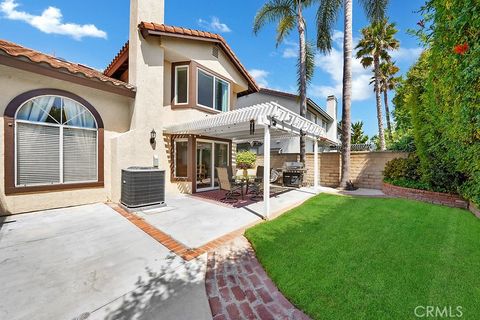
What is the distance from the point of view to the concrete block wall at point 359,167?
44.6 feet

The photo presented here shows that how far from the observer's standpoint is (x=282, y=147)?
2467 centimetres

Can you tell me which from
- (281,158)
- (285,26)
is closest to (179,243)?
(281,158)

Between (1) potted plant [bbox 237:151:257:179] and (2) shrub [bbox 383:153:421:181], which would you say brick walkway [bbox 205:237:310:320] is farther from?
(1) potted plant [bbox 237:151:257:179]

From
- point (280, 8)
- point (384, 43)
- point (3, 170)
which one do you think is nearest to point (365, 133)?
point (384, 43)

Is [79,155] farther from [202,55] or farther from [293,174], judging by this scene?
[293,174]

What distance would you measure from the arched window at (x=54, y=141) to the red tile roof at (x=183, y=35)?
4643 mm

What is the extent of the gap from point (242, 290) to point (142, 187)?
6339 millimetres

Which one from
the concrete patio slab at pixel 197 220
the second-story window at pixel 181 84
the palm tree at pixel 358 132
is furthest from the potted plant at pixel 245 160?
the palm tree at pixel 358 132

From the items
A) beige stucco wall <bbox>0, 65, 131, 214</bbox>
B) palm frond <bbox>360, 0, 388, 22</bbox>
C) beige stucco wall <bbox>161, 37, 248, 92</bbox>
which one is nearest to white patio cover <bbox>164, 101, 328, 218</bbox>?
beige stucco wall <bbox>0, 65, 131, 214</bbox>

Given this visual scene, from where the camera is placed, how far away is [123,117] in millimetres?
10336

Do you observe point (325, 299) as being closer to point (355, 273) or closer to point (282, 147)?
point (355, 273)

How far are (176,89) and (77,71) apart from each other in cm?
477

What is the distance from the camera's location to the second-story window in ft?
39.5

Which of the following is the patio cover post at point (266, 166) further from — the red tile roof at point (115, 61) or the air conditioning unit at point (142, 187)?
the red tile roof at point (115, 61)
